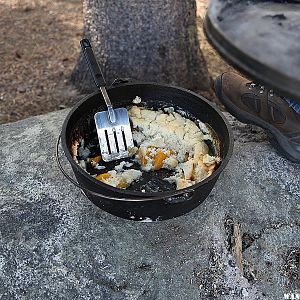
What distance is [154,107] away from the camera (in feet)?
7.47

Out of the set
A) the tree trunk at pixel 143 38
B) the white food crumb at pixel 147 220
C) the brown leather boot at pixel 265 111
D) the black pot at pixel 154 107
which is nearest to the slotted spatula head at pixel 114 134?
the black pot at pixel 154 107

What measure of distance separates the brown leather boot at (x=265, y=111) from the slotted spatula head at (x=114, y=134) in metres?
0.63

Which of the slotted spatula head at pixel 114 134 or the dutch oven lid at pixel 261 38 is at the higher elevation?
the dutch oven lid at pixel 261 38

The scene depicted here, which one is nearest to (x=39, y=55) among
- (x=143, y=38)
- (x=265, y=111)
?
(x=143, y=38)

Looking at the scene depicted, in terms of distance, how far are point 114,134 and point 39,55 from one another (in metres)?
1.72

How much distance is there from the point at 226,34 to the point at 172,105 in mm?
1167

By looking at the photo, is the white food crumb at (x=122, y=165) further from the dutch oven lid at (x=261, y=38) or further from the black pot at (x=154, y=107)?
the dutch oven lid at (x=261, y=38)

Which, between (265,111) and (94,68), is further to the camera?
(265,111)

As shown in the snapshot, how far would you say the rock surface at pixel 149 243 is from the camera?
5.93 ft

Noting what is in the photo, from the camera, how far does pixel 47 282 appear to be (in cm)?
179

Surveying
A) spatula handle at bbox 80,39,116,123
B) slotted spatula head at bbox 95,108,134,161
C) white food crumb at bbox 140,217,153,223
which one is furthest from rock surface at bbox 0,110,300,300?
spatula handle at bbox 80,39,116,123

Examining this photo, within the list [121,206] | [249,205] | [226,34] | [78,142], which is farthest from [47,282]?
[226,34]

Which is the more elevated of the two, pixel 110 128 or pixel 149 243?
pixel 110 128

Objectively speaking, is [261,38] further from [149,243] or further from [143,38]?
[143,38]
